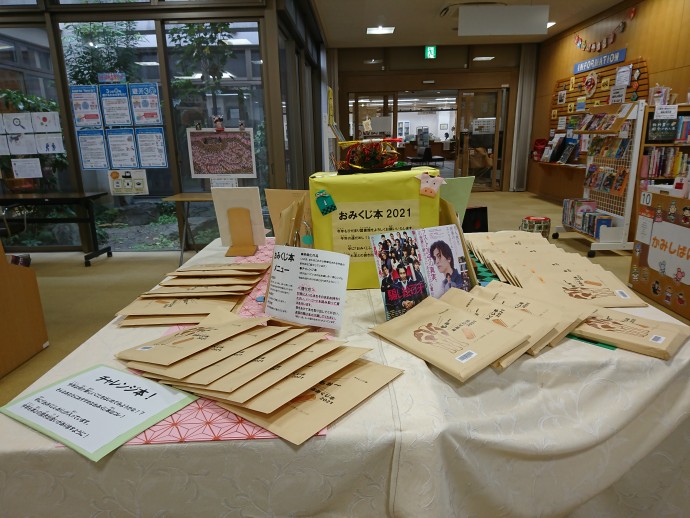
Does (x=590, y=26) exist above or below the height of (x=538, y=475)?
above

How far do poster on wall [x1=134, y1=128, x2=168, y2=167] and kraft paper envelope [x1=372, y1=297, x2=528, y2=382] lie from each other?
406 cm

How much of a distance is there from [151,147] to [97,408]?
417 cm

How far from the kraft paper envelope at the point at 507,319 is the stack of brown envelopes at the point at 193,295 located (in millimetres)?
660

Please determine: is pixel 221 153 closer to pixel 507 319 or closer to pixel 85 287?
pixel 85 287

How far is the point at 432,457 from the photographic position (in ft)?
2.79

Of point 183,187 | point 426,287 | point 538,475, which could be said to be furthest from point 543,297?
point 183,187

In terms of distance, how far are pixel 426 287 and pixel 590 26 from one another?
7.49 metres

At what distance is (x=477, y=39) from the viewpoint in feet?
26.2

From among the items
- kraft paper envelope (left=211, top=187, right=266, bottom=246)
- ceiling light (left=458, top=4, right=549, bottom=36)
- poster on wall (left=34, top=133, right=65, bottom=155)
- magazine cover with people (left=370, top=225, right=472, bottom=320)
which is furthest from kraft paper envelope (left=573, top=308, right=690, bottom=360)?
ceiling light (left=458, top=4, right=549, bottom=36)

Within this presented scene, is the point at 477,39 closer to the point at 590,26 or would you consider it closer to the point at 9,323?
the point at 590,26

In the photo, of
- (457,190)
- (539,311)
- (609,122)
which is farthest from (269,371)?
(609,122)

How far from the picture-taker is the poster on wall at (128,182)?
463cm

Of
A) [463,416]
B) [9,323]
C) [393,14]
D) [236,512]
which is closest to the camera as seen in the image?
[236,512]

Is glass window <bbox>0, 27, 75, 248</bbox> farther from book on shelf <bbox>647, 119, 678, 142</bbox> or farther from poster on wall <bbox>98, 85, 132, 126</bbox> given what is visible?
book on shelf <bbox>647, 119, 678, 142</bbox>
